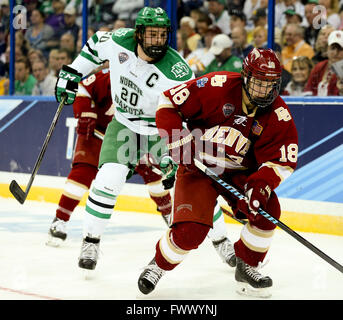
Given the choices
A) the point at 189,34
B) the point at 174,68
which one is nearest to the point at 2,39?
the point at 189,34

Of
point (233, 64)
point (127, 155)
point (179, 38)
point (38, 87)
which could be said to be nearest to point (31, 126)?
point (38, 87)

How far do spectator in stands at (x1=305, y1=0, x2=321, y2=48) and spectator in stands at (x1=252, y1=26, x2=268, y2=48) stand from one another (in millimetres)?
299

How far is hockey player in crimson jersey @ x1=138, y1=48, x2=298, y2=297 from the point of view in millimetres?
2902

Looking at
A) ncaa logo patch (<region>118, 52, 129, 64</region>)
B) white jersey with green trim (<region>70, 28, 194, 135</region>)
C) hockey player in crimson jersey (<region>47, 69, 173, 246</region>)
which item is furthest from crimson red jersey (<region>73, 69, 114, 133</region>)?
ncaa logo patch (<region>118, 52, 129, 64</region>)

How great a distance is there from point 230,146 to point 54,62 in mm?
3659

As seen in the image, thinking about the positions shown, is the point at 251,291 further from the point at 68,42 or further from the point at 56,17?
the point at 56,17

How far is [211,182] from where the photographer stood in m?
3.01

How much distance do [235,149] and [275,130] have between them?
195 mm

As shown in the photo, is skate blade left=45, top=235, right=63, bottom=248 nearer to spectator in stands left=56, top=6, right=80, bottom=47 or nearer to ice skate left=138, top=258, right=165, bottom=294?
ice skate left=138, top=258, right=165, bottom=294

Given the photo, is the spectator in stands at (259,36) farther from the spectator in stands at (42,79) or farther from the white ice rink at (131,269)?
the spectator in stands at (42,79)

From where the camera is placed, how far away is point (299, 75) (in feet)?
16.2

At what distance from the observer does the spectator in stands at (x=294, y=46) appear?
497 centimetres

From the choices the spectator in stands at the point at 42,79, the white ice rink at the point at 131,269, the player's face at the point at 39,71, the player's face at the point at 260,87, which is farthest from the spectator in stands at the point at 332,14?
the player's face at the point at 39,71
